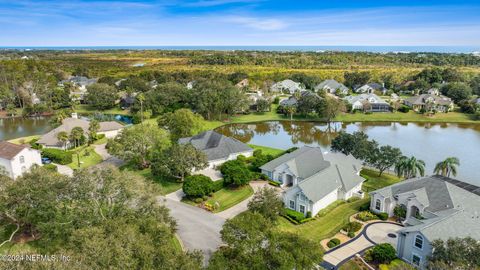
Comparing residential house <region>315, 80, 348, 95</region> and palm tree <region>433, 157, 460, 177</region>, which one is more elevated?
residential house <region>315, 80, 348, 95</region>

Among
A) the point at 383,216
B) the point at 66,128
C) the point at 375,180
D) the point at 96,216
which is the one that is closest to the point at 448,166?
the point at 375,180

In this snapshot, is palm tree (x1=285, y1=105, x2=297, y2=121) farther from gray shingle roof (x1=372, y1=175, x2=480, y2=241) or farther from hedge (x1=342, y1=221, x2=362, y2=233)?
hedge (x1=342, y1=221, x2=362, y2=233)

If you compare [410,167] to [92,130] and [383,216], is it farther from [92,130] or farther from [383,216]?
[92,130]

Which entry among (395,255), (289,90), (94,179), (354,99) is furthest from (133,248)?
(289,90)

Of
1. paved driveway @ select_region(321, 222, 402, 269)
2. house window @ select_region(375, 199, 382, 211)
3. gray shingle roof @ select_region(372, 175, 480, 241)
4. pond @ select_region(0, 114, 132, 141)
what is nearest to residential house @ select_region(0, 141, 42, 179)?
pond @ select_region(0, 114, 132, 141)

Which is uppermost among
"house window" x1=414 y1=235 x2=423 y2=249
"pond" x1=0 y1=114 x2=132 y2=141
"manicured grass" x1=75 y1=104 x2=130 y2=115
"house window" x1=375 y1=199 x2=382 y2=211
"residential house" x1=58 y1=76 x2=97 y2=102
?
"residential house" x1=58 y1=76 x2=97 y2=102

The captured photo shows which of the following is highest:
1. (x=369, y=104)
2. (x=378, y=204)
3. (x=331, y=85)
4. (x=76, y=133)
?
(x=331, y=85)

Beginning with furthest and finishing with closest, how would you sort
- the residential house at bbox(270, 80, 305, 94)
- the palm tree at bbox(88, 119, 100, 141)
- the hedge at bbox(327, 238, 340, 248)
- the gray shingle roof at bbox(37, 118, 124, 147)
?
the residential house at bbox(270, 80, 305, 94)
the palm tree at bbox(88, 119, 100, 141)
the gray shingle roof at bbox(37, 118, 124, 147)
the hedge at bbox(327, 238, 340, 248)

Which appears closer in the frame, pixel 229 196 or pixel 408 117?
pixel 229 196
